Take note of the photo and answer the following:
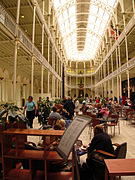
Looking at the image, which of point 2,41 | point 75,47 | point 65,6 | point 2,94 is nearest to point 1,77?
point 2,94

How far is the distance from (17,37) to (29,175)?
28.0 feet

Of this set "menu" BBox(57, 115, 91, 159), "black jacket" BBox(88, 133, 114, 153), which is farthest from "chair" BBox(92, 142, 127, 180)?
"menu" BBox(57, 115, 91, 159)

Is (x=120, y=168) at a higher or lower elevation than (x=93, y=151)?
higher

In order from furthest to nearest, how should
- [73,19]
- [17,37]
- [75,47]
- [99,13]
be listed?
[75,47], [73,19], [99,13], [17,37]

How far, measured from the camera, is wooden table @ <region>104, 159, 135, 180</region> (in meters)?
1.57

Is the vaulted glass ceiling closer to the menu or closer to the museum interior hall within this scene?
the museum interior hall

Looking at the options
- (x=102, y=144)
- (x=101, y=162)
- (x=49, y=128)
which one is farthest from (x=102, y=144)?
(x=49, y=128)

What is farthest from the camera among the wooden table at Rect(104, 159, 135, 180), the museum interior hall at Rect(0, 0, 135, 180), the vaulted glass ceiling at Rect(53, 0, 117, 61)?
the vaulted glass ceiling at Rect(53, 0, 117, 61)

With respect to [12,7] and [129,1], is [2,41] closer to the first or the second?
[12,7]

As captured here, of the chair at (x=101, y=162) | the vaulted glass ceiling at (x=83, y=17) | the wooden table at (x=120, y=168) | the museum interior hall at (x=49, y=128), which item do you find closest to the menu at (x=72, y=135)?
the museum interior hall at (x=49, y=128)

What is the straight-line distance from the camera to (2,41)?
10.1 m

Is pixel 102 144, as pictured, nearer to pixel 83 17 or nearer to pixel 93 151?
pixel 93 151

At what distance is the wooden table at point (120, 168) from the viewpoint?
157 cm

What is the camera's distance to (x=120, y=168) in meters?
1.67
